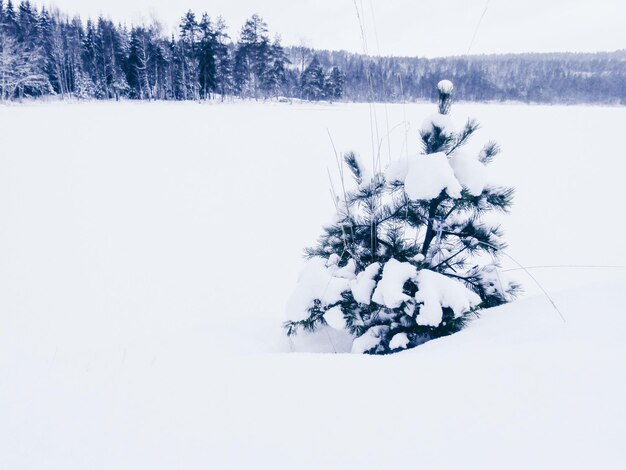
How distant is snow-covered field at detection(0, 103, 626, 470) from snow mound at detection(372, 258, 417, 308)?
34 centimetres

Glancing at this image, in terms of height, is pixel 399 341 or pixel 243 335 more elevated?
pixel 399 341

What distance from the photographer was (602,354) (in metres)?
1.12

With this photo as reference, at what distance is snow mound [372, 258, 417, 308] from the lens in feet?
6.09

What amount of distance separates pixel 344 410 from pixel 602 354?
828 mm

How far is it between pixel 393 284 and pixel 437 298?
232 mm

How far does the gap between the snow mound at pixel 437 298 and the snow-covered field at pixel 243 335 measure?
0.14 m

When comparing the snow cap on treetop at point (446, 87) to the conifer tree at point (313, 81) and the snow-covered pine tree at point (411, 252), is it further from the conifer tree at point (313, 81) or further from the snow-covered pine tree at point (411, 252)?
the conifer tree at point (313, 81)

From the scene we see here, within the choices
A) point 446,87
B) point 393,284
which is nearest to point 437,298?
point 393,284

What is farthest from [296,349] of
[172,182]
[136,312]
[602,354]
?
[172,182]

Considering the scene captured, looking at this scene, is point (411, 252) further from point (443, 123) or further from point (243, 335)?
point (243, 335)

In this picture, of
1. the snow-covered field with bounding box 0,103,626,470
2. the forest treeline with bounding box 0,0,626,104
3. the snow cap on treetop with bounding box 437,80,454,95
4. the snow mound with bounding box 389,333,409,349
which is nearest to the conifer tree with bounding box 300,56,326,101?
the forest treeline with bounding box 0,0,626,104

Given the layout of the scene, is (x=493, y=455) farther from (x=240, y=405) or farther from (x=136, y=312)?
(x=136, y=312)

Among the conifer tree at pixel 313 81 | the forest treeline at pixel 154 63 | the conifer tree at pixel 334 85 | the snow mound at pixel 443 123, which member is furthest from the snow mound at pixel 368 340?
the conifer tree at pixel 313 81

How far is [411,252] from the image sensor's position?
2.27 meters
